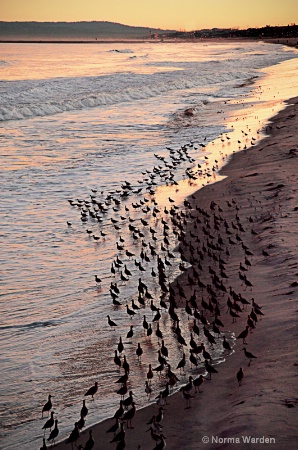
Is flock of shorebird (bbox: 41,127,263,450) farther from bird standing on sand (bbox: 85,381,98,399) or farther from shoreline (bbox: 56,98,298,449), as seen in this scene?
shoreline (bbox: 56,98,298,449)

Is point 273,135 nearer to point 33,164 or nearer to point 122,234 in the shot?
point 33,164

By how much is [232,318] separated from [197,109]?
96.1 feet

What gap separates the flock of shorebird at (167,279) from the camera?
22.9 ft

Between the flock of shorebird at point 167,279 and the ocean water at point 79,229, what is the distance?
10 cm

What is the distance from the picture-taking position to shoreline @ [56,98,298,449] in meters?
6.03

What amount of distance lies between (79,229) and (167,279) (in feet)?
12.9

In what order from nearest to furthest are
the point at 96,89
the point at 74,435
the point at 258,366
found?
1. the point at 74,435
2. the point at 258,366
3. the point at 96,89

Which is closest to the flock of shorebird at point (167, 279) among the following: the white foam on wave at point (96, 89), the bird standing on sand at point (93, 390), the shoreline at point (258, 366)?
the bird standing on sand at point (93, 390)

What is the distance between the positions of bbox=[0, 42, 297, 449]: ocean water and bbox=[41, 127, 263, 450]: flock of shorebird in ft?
0.33

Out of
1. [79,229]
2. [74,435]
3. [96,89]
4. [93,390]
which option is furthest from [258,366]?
[96,89]

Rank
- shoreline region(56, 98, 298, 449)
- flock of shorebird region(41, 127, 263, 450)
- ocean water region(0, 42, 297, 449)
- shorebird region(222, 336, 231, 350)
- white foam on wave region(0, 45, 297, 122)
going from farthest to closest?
1. white foam on wave region(0, 45, 297, 122)
2. shorebird region(222, 336, 231, 350)
3. ocean water region(0, 42, 297, 449)
4. flock of shorebird region(41, 127, 263, 450)
5. shoreline region(56, 98, 298, 449)

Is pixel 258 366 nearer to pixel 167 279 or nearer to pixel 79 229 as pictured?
pixel 167 279

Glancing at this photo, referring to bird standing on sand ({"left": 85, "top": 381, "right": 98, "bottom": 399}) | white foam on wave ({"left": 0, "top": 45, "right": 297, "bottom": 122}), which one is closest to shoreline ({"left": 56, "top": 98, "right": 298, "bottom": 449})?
bird standing on sand ({"left": 85, "top": 381, "right": 98, "bottom": 399})

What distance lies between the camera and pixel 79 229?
14.3 metres
